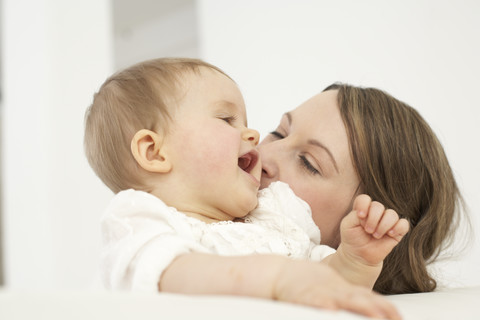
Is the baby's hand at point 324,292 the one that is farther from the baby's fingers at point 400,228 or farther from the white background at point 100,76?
the white background at point 100,76

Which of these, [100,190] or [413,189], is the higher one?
[413,189]

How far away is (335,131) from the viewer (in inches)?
48.4

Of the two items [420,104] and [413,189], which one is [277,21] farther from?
[413,189]

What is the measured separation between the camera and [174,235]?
0.79 meters

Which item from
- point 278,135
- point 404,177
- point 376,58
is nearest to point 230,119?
point 278,135

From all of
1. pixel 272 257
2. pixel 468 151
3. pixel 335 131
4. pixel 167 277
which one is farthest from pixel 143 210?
pixel 468 151

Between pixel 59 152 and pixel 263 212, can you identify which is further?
pixel 59 152

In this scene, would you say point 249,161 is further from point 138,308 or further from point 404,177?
point 138,308

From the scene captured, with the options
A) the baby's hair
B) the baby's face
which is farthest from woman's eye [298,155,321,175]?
the baby's hair

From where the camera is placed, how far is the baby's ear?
961 mm

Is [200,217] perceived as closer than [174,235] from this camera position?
No

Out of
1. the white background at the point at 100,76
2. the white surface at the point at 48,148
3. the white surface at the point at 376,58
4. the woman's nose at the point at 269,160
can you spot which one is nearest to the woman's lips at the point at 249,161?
the woman's nose at the point at 269,160

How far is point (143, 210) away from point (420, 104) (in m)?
1.75

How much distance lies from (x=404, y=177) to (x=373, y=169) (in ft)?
0.32
